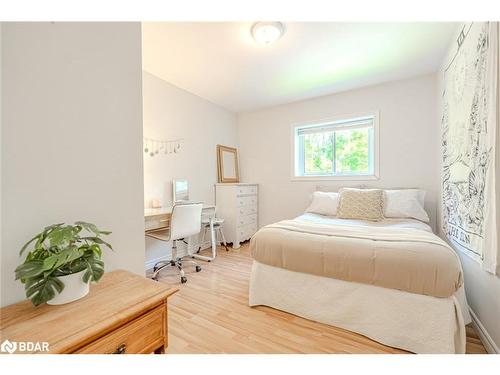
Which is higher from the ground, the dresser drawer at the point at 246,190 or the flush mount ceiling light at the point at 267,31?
the flush mount ceiling light at the point at 267,31

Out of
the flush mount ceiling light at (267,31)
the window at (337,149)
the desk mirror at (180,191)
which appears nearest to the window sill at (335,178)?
the window at (337,149)

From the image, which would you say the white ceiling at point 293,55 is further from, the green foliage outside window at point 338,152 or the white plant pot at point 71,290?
the white plant pot at point 71,290

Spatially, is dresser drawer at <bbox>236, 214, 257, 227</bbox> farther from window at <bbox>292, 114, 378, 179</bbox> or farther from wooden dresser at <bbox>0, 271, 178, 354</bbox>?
wooden dresser at <bbox>0, 271, 178, 354</bbox>

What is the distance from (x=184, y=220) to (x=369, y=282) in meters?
1.85

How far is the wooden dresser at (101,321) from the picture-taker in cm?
61

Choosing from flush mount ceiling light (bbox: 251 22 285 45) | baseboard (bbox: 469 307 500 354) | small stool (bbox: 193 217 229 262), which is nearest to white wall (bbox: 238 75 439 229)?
small stool (bbox: 193 217 229 262)

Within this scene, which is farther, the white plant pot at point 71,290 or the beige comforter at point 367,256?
the beige comforter at point 367,256

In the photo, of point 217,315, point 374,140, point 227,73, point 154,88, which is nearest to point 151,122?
point 154,88

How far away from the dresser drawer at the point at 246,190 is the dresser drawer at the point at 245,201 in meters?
0.08

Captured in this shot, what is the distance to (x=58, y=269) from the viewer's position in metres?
0.75

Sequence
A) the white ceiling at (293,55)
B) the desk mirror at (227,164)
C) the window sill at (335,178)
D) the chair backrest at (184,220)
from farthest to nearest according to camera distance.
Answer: the desk mirror at (227,164) < the window sill at (335,178) < the chair backrest at (184,220) < the white ceiling at (293,55)

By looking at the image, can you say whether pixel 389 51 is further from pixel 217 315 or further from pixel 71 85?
pixel 217 315

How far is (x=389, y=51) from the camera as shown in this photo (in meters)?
2.31

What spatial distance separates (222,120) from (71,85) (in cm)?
321
